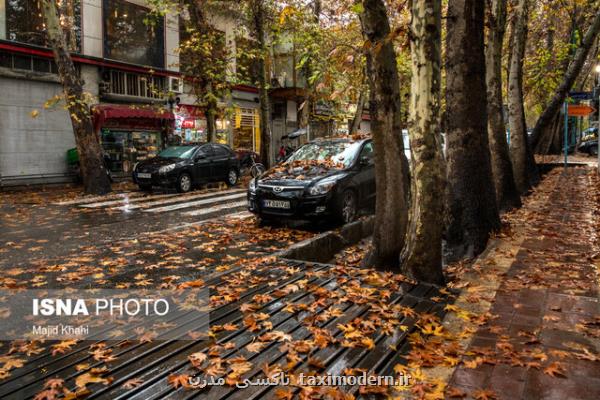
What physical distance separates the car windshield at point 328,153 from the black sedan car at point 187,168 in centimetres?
631

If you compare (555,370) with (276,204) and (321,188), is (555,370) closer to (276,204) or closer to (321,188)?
(321,188)

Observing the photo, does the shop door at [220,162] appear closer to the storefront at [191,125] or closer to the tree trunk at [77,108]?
the tree trunk at [77,108]

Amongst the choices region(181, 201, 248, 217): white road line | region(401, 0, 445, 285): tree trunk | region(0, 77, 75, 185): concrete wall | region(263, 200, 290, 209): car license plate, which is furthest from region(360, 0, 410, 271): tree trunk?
region(0, 77, 75, 185): concrete wall

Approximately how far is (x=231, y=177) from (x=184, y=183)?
2570 mm

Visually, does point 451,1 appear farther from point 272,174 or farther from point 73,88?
point 73,88

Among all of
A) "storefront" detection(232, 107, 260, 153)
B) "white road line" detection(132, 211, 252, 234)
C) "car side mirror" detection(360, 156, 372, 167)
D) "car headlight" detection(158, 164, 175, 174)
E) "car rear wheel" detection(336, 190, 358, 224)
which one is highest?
"storefront" detection(232, 107, 260, 153)

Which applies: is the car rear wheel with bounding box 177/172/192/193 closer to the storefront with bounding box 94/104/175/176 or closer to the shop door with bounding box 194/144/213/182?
the shop door with bounding box 194/144/213/182

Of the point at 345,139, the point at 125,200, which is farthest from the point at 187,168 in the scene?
the point at 345,139

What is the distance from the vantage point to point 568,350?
3609mm

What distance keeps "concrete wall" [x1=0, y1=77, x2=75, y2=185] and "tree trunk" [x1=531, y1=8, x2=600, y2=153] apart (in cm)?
1751

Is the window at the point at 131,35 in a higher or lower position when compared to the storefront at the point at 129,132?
higher

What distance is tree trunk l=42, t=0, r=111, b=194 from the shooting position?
13875 mm

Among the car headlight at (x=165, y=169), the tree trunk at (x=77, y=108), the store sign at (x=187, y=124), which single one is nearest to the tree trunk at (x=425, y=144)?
the car headlight at (x=165, y=169)

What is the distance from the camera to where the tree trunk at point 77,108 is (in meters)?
13.9
